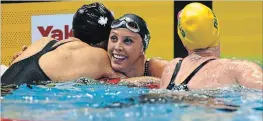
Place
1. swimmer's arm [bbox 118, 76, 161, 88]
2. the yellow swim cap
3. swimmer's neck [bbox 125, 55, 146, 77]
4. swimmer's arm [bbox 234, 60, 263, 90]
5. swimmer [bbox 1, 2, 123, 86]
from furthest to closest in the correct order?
swimmer's neck [bbox 125, 55, 146, 77] → swimmer [bbox 1, 2, 123, 86] → swimmer's arm [bbox 118, 76, 161, 88] → the yellow swim cap → swimmer's arm [bbox 234, 60, 263, 90]

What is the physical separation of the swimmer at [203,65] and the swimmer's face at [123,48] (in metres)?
0.65

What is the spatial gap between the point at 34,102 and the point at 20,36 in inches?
128

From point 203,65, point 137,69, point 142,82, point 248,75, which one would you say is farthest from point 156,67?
point 248,75

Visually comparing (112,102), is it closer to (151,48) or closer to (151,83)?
(151,83)

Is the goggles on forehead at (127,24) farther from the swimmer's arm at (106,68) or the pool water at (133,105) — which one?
the pool water at (133,105)

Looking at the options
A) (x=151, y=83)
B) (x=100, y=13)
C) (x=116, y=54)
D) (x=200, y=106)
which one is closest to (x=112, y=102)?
(x=200, y=106)

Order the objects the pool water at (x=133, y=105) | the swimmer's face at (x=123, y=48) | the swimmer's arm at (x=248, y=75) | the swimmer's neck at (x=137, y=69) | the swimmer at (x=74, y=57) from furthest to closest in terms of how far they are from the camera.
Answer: the swimmer's neck at (x=137, y=69) < the swimmer's face at (x=123, y=48) < the swimmer at (x=74, y=57) < the swimmer's arm at (x=248, y=75) < the pool water at (x=133, y=105)

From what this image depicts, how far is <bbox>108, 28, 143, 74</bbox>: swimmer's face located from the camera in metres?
3.75

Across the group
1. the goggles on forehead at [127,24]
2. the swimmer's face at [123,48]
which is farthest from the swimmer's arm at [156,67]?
the goggles on forehead at [127,24]

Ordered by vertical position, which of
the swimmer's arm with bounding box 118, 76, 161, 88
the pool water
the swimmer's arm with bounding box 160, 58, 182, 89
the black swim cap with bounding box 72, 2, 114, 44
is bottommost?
the swimmer's arm with bounding box 118, 76, 161, 88

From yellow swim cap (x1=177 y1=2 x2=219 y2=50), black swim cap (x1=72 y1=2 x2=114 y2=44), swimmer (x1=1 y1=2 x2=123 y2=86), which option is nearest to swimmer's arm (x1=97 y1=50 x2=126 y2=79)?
swimmer (x1=1 y1=2 x2=123 y2=86)

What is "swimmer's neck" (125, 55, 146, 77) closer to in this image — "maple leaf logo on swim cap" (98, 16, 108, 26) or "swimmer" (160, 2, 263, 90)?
"maple leaf logo on swim cap" (98, 16, 108, 26)

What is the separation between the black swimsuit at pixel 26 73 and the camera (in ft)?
11.7

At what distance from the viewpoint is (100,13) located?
4.00 meters
